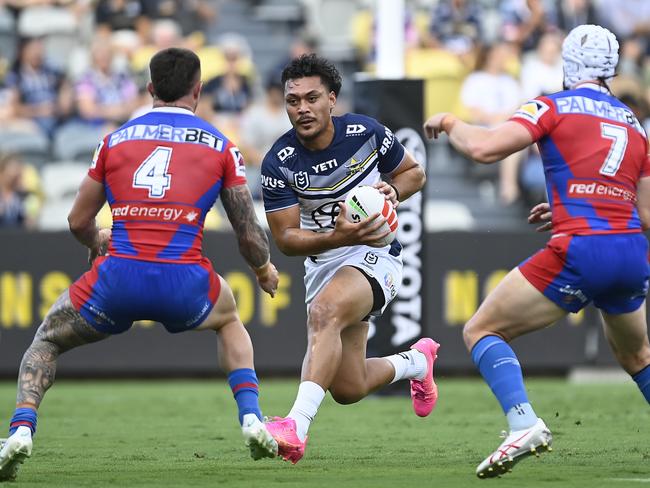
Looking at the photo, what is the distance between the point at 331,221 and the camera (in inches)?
340

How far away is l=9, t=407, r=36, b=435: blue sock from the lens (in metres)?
7.31

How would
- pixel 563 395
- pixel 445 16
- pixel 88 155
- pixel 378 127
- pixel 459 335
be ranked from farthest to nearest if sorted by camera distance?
pixel 445 16 < pixel 88 155 < pixel 459 335 < pixel 563 395 < pixel 378 127

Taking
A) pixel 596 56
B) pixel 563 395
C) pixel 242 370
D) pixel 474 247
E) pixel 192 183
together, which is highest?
pixel 596 56

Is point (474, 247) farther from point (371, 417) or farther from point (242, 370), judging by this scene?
point (242, 370)

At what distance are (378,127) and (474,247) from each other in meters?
7.04

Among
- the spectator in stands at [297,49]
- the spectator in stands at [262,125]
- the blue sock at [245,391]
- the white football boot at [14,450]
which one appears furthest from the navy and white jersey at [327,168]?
the spectator in stands at [297,49]

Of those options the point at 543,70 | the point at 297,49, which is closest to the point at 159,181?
the point at 297,49

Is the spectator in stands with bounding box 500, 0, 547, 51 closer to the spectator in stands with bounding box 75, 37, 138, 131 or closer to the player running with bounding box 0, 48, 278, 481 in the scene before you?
the spectator in stands with bounding box 75, 37, 138, 131

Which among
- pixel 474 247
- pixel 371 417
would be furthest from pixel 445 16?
pixel 371 417

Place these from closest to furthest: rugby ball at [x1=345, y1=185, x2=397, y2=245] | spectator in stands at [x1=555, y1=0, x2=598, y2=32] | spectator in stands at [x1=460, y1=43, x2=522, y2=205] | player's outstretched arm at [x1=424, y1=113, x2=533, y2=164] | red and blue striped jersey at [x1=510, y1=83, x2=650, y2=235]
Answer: player's outstretched arm at [x1=424, y1=113, x2=533, y2=164] < red and blue striped jersey at [x1=510, y1=83, x2=650, y2=235] < rugby ball at [x1=345, y1=185, x2=397, y2=245] < spectator in stands at [x1=460, y1=43, x2=522, y2=205] < spectator in stands at [x1=555, y1=0, x2=598, y2=32]

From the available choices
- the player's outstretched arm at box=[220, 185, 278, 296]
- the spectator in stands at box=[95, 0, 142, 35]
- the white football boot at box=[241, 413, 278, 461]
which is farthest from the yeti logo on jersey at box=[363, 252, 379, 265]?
the spectator in stands at box=[95, 0, 142, 35]

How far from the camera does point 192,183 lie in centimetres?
747

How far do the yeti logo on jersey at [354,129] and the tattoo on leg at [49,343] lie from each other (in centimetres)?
213

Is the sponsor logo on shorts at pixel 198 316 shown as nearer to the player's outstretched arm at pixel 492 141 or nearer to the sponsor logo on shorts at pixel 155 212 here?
the sponsor logo on shorts at pixel 155 212
